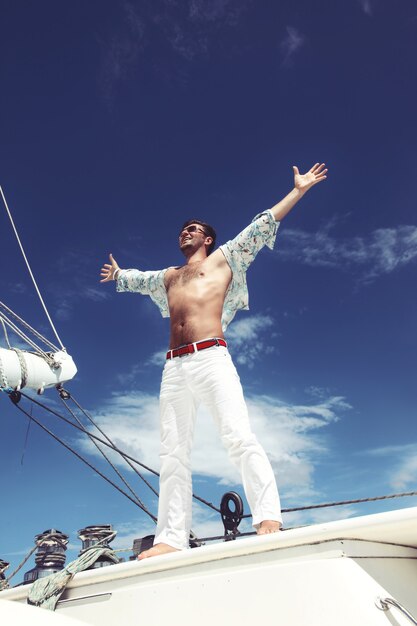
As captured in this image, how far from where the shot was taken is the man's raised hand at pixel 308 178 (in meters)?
3.78

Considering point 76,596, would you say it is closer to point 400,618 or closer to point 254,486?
point 254,486

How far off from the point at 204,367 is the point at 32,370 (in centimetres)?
909

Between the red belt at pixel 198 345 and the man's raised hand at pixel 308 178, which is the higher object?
the man's raised hand at pixel 308 178

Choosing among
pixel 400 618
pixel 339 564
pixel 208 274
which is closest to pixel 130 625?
pixel 339 564

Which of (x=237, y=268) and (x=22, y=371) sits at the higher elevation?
(x=22, y=371)

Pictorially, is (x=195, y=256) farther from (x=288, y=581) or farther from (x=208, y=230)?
(x=288, y=581)

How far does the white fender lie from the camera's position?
11.1m

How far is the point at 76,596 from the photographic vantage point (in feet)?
8.12

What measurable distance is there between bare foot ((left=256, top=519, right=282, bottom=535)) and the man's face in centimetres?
231

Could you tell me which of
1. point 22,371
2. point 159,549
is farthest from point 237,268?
point 22,371

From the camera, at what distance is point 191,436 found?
3457 millimetres

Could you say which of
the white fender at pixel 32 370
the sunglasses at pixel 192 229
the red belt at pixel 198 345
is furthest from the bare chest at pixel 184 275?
the white fender at pixel 32 370

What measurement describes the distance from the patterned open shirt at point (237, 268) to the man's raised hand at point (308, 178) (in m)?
0.32

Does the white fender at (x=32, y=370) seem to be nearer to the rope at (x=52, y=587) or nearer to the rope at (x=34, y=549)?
the rope at (x=34, y=549)
